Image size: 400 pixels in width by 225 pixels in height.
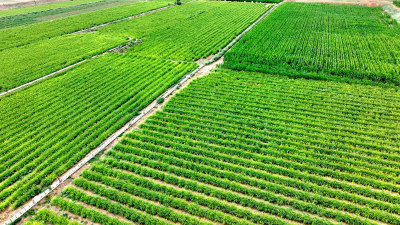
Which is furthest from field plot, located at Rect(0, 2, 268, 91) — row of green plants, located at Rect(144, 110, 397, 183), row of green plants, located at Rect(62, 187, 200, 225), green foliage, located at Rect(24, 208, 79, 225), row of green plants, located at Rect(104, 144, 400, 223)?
row of green plants, located at Rect(62, 187, 200, 225)

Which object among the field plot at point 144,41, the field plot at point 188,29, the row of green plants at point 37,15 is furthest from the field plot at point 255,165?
the row of green plants at point 37,15

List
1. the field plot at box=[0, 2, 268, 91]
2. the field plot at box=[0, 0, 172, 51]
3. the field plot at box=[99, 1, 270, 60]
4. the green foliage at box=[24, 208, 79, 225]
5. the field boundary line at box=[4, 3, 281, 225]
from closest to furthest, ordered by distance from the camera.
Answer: the green foliage at box=[24, 208, 79, 225]
the field boundary line at box=[4, 3, 281, 225]
the field plot at box=[0, 2, 268, 91]
the field plot at box=[99, 1, 270, 60]
the field plot at box=[0, 0, 172, 51]

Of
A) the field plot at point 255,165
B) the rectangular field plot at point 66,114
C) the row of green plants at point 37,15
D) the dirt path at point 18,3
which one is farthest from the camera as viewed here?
the dirt path at point 18,3

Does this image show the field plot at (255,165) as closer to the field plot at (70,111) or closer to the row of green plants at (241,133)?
the row of green plants at (241,133)

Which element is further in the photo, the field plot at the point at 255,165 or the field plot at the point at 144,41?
the field plot at the point at 144,41

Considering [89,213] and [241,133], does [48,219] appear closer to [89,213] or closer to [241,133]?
[89,213]

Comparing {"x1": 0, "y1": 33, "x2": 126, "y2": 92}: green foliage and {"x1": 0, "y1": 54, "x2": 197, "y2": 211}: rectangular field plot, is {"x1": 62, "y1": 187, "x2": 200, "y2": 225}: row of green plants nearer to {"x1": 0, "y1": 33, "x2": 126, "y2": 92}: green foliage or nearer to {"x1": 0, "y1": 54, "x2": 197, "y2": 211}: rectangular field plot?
{"x1": 0, "y1": 54, "x2": 197, "y2": 211}: rectangular field plot

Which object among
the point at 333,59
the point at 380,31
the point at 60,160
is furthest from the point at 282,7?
the point at 60,160

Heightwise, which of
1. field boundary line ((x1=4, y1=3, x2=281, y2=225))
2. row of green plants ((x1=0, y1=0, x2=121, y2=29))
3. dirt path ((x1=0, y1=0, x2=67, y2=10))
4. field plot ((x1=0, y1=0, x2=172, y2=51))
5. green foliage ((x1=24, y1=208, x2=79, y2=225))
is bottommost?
green foliage ((x1=24, y1=208, x2=79, y2=225))

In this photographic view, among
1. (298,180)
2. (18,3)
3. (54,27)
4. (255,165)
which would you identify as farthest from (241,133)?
(18,3)
